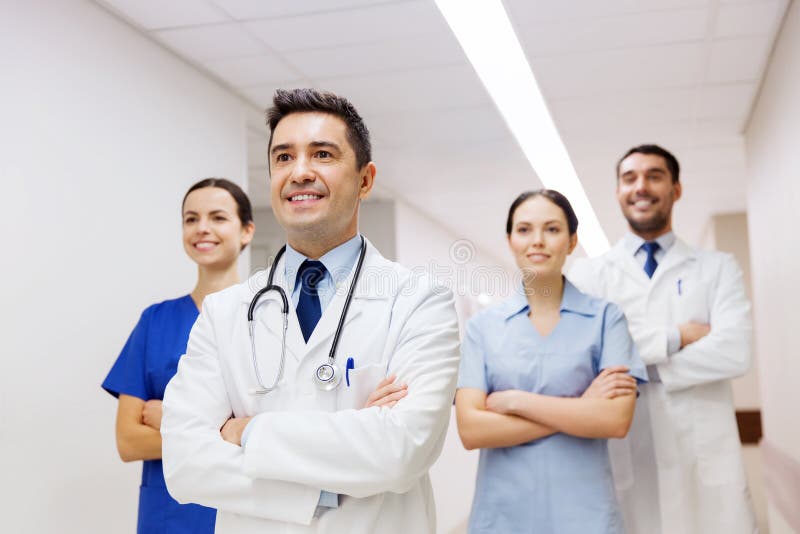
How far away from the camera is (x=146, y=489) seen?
2.01 meters

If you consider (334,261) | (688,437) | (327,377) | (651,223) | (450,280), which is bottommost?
(688,437)

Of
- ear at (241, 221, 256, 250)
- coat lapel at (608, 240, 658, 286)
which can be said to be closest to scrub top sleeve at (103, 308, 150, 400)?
ear at (241, 221, 256, 250)

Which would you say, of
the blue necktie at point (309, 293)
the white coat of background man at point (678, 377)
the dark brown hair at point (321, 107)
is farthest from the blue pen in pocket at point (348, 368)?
the white coat of background man at point (678, 377)

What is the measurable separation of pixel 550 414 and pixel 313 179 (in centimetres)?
87

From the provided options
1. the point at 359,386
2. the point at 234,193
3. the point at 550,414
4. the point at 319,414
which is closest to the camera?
the point at 319,414

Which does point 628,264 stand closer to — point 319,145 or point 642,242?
point 642,242

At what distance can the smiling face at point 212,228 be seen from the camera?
7.07 feet

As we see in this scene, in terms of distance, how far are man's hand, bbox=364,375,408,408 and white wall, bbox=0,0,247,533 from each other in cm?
141

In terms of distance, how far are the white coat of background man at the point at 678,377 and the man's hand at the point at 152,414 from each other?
4.20 ft

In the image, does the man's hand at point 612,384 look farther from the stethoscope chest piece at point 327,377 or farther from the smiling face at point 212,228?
the smiling face at point 212,228

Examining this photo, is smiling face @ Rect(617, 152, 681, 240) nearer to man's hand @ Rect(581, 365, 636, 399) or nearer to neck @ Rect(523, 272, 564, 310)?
neck @ Rect(523, 272, 564, 310)

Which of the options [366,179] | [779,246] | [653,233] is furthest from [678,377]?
[779,246]

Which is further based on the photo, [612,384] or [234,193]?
[234,193]

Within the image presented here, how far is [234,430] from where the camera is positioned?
1374 millimetres
